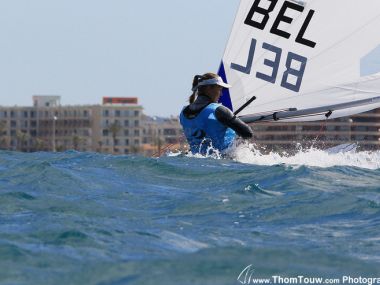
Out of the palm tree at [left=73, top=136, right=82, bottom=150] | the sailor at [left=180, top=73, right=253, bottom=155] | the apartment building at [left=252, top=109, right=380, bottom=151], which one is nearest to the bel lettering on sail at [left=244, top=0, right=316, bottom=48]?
the apartment building at [left=252, top=109, right=380, bottom=151]

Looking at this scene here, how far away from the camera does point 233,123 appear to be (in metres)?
10.8

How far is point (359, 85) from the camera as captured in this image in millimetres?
12539

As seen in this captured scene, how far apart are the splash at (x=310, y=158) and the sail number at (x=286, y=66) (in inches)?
33.6

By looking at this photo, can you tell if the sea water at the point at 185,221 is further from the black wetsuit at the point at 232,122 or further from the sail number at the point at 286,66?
the sail number at the point at 286,66

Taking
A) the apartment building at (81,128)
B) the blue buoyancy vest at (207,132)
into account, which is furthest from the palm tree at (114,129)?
the blue buoyancy vest at (207,132)

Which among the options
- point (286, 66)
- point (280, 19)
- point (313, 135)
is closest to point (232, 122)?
point (286, 66)

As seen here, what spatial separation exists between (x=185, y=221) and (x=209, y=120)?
3757 millimetres

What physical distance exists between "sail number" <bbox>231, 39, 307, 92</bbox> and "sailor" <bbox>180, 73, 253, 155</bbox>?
4.63 feet

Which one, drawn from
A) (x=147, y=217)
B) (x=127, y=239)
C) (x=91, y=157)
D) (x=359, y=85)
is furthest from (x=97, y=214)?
(x=359, y=85)

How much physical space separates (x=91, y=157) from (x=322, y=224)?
5118mm

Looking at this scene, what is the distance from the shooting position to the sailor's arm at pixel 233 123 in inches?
422

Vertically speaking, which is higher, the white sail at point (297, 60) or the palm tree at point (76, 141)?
the white sail at point (297, 60)

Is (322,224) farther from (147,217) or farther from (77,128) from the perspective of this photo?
(77,128)

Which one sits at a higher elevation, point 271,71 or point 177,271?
point 271,71
